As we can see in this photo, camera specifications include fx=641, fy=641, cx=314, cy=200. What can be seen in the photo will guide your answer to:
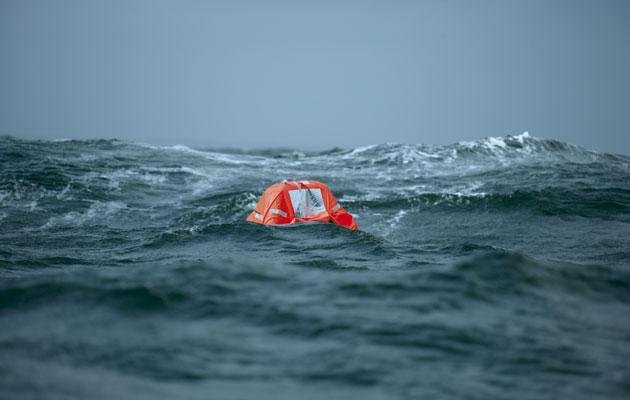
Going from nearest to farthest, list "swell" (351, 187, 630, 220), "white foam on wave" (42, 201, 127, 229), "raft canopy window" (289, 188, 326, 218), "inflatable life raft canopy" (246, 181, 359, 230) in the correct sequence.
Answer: "inflatable life raft canopy" (246, 181, 359, 230), "raft canopy window" (289, 188, 326, 218), "white foam on wave" (42, 201, 127, 229), "swell" (351, 187, 630, 220)

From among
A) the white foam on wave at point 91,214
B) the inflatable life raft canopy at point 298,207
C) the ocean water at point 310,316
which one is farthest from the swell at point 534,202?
the white foam on wave at point 91,214

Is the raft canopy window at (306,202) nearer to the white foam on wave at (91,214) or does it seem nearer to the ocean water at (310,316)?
the ocean water at (310,316)

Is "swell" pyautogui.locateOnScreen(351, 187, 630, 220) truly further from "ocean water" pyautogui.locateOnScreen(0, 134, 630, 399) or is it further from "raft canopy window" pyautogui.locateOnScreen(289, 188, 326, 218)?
"raft canopy window" pyautogui.locateOnScreen(289, 188, 326, 218)

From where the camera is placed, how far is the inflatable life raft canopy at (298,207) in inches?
721

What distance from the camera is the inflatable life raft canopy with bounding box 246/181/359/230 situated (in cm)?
1831

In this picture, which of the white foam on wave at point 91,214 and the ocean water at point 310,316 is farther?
the white foam on wave at point 91,214

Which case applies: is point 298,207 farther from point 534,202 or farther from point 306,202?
point 534,202

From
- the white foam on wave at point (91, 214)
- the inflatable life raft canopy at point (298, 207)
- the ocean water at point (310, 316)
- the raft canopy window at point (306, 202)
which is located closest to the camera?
the ocean water at point (310, 316)

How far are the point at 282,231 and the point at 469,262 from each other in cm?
820

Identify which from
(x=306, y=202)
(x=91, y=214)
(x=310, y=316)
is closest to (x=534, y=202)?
(x=306, y=202)

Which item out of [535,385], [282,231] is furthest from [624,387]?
[282,231]

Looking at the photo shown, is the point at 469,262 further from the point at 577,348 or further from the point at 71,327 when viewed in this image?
the point at 71,327

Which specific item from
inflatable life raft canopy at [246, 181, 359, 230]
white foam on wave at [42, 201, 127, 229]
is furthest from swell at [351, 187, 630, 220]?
white foam on wave at [42, 201, 127, 229]

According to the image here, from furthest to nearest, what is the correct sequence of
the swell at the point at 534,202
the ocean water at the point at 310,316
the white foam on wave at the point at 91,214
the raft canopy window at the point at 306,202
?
1. the swell at the point at 534,202
2. the white foam on wave at the point at 91,214
3. the raft canopy window at the point at 306,202
4. the ocean water at the point at 310,316
